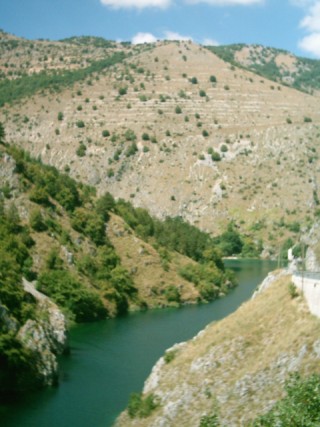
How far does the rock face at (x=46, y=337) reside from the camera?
53062 mm

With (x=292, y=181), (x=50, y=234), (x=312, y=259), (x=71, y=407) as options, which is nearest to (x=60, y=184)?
(x=50, y=234)

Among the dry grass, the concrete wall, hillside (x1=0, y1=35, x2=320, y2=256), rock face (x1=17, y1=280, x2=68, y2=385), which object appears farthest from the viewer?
hillside (x1=0, y1=35, x2=320, y2=256)

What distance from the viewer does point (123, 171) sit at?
578ft

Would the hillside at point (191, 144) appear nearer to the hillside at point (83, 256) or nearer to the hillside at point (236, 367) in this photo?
the hillside at point (83, 256)

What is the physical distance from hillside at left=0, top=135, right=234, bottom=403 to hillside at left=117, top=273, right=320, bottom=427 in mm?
19556

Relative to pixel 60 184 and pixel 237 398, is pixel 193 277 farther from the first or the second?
pixel 237 398

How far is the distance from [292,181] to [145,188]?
39.2 meters

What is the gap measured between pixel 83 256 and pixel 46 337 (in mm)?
34290

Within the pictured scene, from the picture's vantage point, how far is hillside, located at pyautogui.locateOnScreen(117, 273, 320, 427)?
36.2 m

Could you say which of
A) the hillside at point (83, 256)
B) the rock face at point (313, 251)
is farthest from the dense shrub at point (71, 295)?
the rock face at point (313, 251)

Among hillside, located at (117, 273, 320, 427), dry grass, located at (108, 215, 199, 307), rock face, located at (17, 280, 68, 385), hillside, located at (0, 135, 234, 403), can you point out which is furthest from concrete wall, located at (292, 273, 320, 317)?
dry grass, located at (108, 215, 199, 307)

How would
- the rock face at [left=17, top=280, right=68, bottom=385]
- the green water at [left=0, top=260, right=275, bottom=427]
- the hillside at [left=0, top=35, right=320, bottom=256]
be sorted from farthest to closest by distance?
the hillside at [left=0, top=35, right=320, bottom=256] < the rock face at [left=17, top=280, right=68, bottom=385] < the green water at [left=0, top=260, right=275, bottom=427]

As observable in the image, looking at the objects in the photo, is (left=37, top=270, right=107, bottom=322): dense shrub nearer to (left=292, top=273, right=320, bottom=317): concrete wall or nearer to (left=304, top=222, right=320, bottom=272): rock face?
(left=304, top=222, right=320, bottom=272): rock face

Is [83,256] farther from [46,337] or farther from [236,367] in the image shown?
[236,367]
